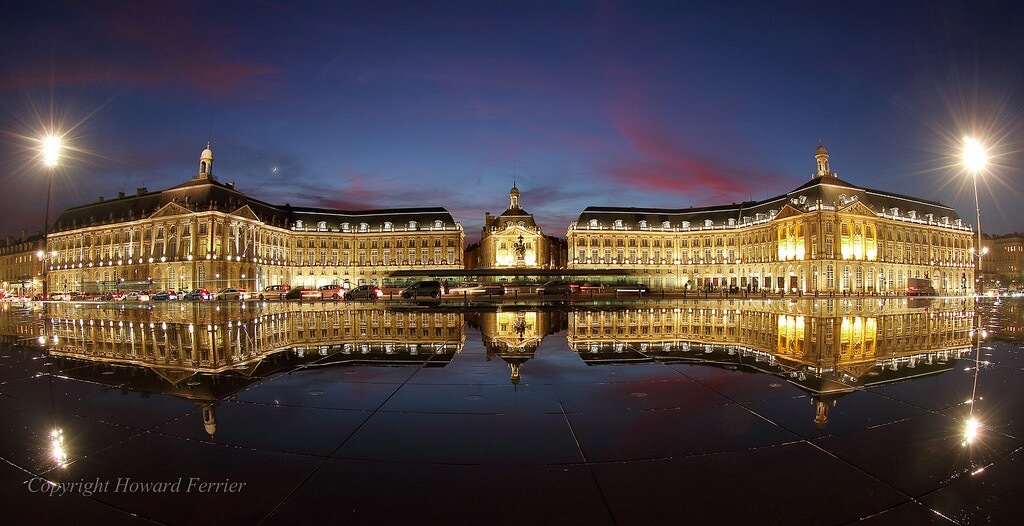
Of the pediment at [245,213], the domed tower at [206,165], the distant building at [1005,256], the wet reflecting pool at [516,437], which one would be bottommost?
the wet reflecting pool at [516,437]

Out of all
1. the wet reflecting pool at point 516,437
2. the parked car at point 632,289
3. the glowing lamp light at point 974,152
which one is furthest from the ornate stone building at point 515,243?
the wet reflecting pool at point 516,437

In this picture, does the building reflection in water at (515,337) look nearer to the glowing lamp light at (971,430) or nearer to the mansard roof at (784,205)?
the glowing lamp light at (971,430)

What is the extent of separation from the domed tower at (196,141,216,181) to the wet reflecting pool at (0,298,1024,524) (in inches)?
3652

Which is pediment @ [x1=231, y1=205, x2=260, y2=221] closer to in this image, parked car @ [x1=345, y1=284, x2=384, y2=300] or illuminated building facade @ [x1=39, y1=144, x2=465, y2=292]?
illuminated building facade @ [x1=39, y1=144, x2=465, y2=292]

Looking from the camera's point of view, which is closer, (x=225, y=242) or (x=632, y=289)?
(x=632, y=289)

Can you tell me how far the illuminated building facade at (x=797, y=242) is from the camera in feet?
259

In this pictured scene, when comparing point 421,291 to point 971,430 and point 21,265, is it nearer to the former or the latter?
point 971,430

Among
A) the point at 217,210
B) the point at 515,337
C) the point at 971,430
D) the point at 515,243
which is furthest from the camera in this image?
the point at 515,243

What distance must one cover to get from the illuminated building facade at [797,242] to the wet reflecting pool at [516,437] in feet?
226

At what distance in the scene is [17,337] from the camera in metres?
14.3

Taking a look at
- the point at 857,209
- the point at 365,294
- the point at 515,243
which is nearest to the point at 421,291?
the point at 365,294

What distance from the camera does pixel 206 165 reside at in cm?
8956

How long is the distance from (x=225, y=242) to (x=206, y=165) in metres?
20.5

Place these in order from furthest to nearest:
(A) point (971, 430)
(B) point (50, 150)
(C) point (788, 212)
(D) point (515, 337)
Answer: (C) point (788, 212)
(B) point (50, 150)
(D) point (515, 337)
(A) point (971, 430)
